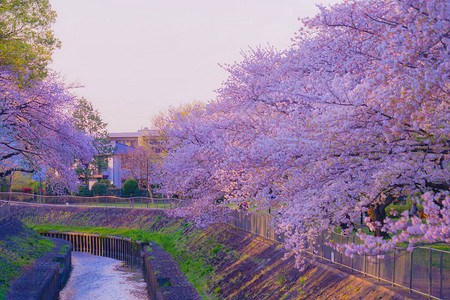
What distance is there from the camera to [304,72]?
2244 centimetres

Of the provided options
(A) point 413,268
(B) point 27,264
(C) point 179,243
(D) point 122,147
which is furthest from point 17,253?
(D) point 122,147

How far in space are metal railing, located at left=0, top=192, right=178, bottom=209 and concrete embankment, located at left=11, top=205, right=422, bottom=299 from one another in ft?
27.9

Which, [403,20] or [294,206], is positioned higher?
[403,20]

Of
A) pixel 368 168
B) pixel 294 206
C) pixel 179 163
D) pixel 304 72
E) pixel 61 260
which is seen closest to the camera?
pixel 368 168

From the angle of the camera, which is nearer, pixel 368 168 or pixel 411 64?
pixel 411 64

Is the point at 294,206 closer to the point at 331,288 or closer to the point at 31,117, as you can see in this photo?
the point at 331,288

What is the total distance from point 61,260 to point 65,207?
3136 cm

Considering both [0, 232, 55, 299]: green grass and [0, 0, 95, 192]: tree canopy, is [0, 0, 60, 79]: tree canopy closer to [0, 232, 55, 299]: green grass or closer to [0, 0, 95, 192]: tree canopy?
[0, 0, 95, 192]: tree canopy

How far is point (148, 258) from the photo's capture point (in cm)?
3403

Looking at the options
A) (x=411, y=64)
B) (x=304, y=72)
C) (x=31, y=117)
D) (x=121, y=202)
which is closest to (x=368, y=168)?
(x=411, y=64)

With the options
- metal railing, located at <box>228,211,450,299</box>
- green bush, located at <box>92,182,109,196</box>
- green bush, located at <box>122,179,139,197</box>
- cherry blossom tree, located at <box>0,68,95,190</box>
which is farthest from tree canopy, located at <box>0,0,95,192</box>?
green bush, located at <box>92,182,109,196</box>

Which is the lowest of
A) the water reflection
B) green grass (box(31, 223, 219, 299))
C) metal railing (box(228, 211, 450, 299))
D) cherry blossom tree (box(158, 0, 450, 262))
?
the water reflection

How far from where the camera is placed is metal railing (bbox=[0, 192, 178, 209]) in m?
56.7

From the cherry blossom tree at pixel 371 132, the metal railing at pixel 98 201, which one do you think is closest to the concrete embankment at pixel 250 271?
the cherry blossom tree at pixel 371 132
